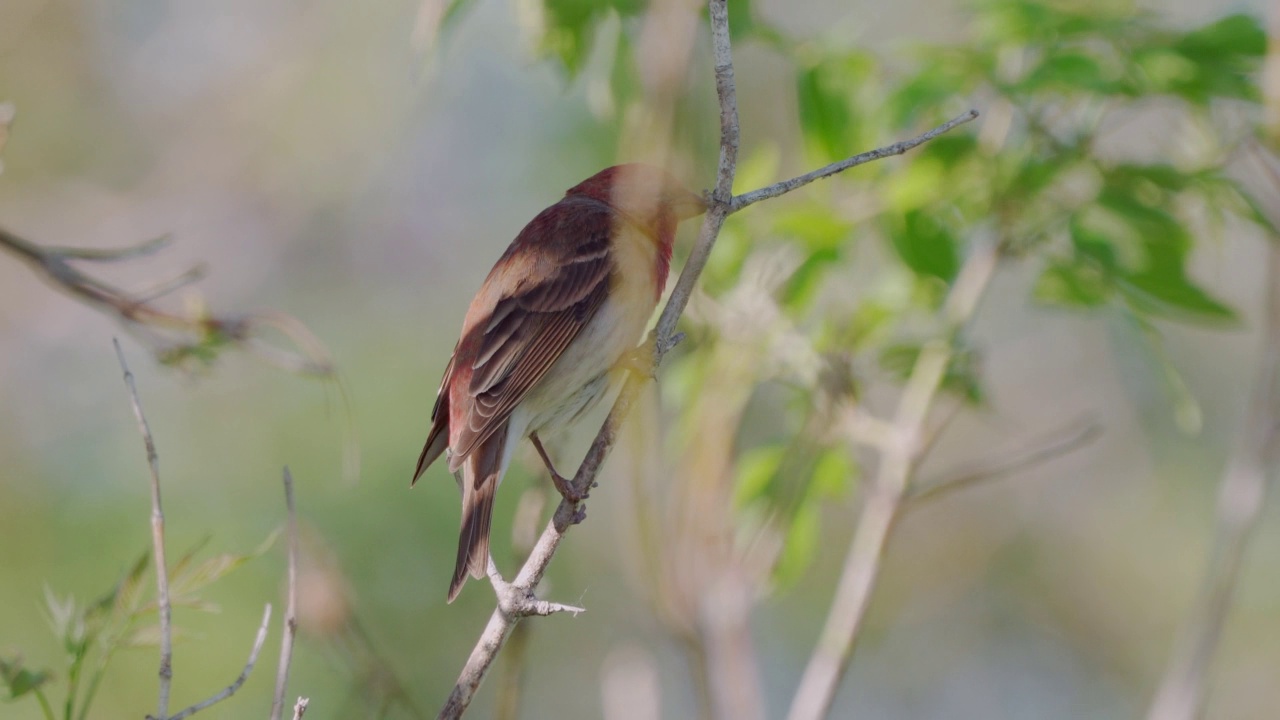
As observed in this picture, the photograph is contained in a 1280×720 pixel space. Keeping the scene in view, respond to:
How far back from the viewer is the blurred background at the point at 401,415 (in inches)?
275

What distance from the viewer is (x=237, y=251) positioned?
31.0 ft

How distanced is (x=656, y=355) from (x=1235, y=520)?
1905mm

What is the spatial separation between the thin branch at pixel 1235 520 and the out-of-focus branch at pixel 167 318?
2622 millimetres

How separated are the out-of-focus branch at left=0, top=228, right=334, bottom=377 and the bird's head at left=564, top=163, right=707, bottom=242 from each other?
1.23 meters

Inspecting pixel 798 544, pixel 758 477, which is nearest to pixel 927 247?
pixel 758 477

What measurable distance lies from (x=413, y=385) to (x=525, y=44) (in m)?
4.15

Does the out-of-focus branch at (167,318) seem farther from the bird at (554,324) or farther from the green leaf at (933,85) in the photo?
the green leaf at (933,85)

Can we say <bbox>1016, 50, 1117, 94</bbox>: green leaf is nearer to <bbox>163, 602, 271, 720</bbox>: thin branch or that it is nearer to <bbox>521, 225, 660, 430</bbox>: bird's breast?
<bbox>521, 225, 660, 430</bbox>: bird's breast

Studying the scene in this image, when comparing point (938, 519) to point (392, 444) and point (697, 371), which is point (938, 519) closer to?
point (392, 444)

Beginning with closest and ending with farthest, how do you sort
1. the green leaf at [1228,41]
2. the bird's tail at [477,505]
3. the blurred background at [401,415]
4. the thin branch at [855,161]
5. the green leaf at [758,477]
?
the thin branch at [855,161] < the bird's tail at [477,505] < the green leaf at [1228,41] < the green leaf at [758,477] < the blurred background at [401,415]

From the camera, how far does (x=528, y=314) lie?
4.11 m

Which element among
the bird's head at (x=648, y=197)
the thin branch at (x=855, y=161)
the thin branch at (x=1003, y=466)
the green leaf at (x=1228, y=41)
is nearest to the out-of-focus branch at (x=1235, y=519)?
the thin branch at (x=1003, y=466)

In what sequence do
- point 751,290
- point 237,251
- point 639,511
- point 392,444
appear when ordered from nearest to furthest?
point 639,511, point 751,290, point 392,444, point 237,251

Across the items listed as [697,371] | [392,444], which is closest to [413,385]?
[392,444]
